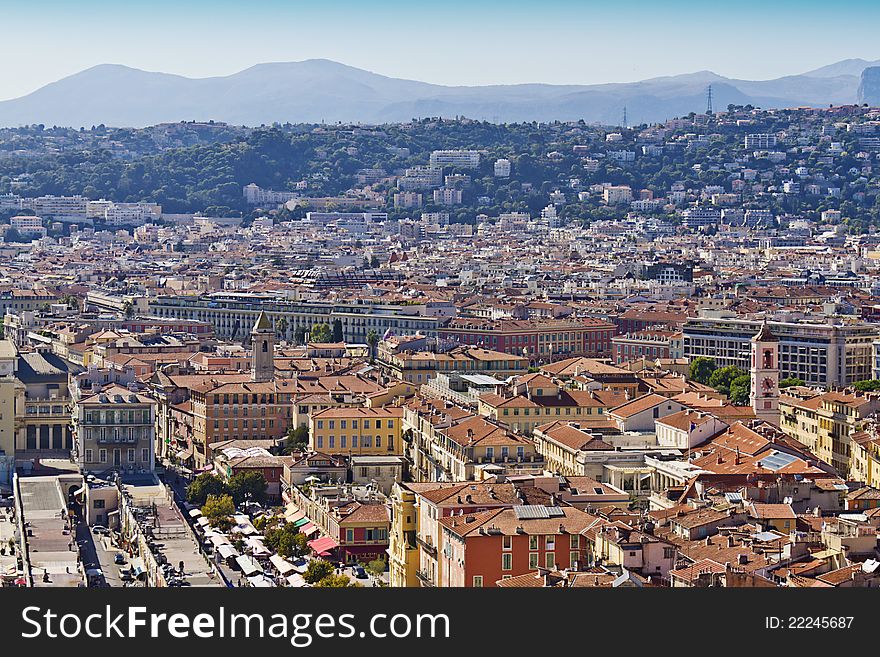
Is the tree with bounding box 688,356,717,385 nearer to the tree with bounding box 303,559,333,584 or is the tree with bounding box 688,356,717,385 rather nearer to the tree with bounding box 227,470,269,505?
the tree with bounding box 227,470,269,505

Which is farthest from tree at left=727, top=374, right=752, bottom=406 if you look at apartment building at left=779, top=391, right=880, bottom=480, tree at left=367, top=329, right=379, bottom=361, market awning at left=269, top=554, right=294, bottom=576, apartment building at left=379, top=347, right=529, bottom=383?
market awning at left=269, top=554, right=294, bottom=576

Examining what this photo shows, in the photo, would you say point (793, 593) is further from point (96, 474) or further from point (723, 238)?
point (723, 238)

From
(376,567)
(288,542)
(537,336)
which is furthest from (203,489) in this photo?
(537,336)

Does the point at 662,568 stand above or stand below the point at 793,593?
below

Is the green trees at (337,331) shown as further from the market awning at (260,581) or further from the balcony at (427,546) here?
the balcony at (427,546)

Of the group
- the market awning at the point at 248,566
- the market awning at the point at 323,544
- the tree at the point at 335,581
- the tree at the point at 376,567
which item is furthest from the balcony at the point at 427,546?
the market awning at the point at 323,544

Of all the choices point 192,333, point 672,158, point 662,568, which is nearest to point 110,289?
point 192,333
